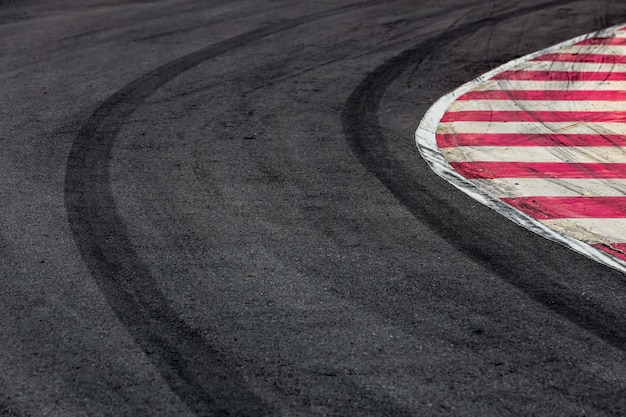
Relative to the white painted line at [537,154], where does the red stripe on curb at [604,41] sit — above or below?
above

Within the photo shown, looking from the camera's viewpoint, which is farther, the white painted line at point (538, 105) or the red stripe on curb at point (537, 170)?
the white painted line at point (538, 105)

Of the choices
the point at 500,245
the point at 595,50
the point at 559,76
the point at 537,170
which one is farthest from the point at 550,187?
the point at 595,50

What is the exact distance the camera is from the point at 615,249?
20.8 feet

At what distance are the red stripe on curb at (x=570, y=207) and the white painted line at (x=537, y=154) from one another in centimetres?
98

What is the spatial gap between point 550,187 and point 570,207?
0.47 meters

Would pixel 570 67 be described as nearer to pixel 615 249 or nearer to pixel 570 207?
pixel 570 207

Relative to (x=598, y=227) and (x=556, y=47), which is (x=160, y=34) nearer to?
(x=556, y=47)

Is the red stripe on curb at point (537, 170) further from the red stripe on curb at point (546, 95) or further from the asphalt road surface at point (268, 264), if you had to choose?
the red stripe on curb at point (546, 95)

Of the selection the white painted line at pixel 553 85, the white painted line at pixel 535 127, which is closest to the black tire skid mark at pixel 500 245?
the white painted line at pixel 535 127

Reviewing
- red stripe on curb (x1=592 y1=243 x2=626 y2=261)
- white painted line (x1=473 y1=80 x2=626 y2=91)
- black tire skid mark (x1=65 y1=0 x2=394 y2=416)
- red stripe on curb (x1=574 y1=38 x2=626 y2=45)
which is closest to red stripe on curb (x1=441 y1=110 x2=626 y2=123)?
white painted line (x1=473 y1=80 x2=626 y2=91)

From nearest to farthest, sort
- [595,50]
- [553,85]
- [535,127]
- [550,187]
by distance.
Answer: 1. [550,187]
2. [535,127]
3. [553,85]
4. [595,50]

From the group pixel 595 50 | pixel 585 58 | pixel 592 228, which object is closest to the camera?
pixel 592 228

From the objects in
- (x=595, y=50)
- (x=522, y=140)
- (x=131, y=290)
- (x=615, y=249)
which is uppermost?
(x=131, y=290)

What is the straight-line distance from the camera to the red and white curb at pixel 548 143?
22.5 ft
